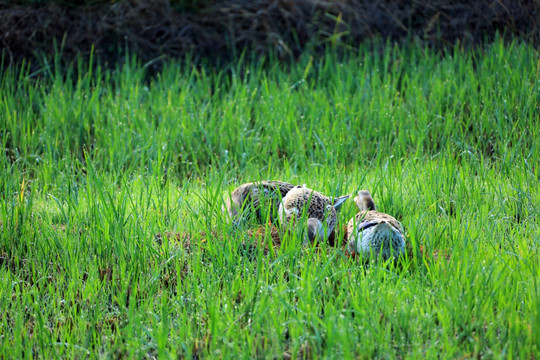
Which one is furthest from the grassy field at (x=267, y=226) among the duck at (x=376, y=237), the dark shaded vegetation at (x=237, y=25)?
the dark shaded vegetation at (x=237, y=25)

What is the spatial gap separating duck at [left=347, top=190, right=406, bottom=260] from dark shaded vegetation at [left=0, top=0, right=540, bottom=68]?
4121 mm

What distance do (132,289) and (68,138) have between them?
289 cm

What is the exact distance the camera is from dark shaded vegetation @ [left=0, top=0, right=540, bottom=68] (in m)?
7.34

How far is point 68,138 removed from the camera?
578cm

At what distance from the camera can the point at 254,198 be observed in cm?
405

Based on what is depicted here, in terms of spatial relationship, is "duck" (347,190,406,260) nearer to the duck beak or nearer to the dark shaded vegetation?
the duck beak

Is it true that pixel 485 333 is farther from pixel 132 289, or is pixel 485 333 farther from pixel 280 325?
pixel 132 289

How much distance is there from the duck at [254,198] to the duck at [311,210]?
0.47ft

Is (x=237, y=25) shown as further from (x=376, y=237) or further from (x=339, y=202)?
(x=376, y=237)

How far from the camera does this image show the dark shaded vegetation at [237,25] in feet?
24.1

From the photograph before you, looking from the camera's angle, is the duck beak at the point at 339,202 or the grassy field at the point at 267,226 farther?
the duck beak at the point at 339,202

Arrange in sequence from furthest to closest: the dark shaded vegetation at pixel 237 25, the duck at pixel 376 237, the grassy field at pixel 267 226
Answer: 1. the dark shaded vegetation at pixel 237 25
2. the duck at pixel 376 237
3. the grassy field at pixel 267 226

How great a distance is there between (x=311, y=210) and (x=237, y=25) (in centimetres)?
450

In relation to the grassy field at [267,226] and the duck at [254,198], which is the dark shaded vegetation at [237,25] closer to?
the grassy field at [267,226]
